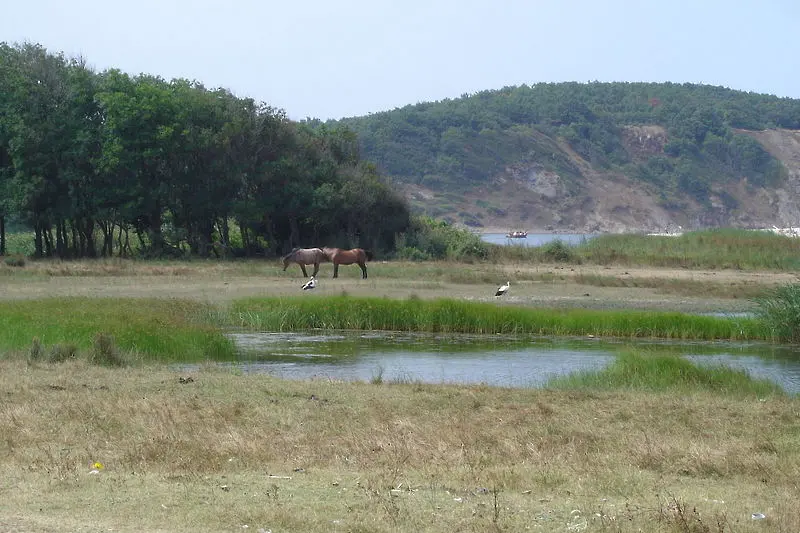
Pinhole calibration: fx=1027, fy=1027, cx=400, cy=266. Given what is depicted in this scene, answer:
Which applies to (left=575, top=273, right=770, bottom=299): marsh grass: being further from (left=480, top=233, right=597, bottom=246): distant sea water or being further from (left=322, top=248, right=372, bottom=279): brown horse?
(left=480, top=233, right=597, bottom=246): distant sea water

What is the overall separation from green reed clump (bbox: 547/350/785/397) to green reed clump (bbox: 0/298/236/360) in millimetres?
6613

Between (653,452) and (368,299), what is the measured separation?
16.8 m

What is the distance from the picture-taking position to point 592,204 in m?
128

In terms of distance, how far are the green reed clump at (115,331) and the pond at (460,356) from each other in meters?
0.90

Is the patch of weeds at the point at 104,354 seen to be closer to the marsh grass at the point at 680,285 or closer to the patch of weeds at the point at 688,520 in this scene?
the patch of weeds at the point at 688,520

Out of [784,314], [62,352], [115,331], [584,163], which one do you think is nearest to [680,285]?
[784,314]

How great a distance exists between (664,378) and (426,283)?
19600 mm

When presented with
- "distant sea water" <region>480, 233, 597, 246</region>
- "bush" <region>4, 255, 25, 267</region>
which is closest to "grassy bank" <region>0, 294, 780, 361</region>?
"bush" <region>4, 255, 25, 267</region>

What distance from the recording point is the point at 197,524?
23.7ft

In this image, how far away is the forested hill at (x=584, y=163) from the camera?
416 feet

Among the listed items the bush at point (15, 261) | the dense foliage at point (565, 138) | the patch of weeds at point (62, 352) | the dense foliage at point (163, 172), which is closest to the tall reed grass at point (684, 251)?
the dense foliage at point (163, 172)

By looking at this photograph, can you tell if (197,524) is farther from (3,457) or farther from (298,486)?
(3,457)

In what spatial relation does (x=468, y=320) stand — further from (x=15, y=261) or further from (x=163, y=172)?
(x=163, y=172)

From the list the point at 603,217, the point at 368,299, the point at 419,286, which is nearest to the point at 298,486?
the point at 368,299
